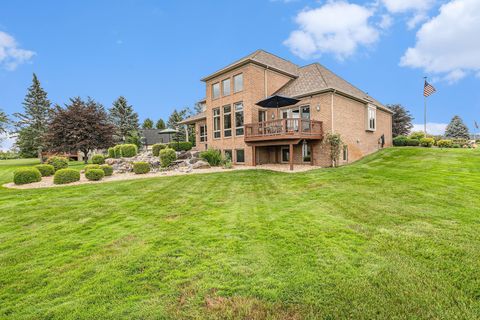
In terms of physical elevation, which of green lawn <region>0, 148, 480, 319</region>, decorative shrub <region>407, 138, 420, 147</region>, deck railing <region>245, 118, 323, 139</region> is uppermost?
deck railing <region>245, 118, 323, 139</region>

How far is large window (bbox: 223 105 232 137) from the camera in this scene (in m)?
19.6

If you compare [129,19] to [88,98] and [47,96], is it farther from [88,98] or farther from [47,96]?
[47,96]

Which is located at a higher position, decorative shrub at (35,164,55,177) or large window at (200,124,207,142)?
large window at (200,124,207,142)

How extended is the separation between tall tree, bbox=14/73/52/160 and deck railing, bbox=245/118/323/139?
1424 inches

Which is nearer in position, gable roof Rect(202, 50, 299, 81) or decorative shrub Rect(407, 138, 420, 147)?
gable roof Rect(202, 50, 299, 81)

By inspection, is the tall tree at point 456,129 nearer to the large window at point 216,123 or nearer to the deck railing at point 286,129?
the deck railing at point 286,129

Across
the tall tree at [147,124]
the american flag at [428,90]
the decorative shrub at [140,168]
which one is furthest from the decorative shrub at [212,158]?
the tall tree at [147,124]

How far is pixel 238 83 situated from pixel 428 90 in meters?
17.1

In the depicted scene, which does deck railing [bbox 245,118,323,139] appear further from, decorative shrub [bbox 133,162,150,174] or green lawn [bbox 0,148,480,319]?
green lawn [bbox 0,148,480,319]

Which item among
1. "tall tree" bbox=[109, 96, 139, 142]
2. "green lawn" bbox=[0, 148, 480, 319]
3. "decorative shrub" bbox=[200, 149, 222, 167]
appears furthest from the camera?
"tall tree" bbox=[109, 96, 139, 142]

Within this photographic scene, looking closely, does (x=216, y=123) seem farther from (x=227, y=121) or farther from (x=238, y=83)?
(x=238, y=83)

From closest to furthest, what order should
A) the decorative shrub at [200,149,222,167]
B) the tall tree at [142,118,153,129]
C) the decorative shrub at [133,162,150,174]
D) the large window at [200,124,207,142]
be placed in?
the decorative shrub at [133,162,150,174], the decorative shrub at [200,149,222,167], the large window at [200,124,207,142], the tall tree at [142,118,153,129]

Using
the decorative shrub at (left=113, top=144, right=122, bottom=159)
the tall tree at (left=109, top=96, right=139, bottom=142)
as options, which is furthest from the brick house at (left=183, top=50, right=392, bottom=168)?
the tall tree at (left=109, top=96, right=139, bottom=142)

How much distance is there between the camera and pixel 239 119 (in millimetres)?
18828
